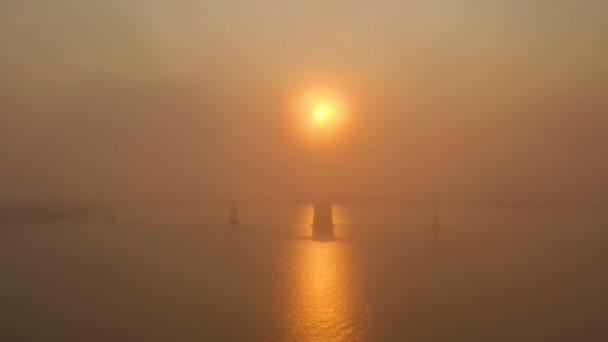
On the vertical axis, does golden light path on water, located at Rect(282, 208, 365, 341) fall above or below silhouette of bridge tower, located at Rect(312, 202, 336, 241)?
below

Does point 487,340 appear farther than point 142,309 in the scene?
No

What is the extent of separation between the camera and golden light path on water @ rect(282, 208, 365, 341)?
19.7m

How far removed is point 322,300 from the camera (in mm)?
25672

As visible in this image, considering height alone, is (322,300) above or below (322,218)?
below

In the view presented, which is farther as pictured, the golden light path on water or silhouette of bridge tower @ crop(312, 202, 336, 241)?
silhouette of bridge tower @ crop(312, 202, 336, 241)

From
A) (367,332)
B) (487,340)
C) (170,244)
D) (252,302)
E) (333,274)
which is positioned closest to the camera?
(487,340)

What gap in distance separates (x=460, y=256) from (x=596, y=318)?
22077 millimetres

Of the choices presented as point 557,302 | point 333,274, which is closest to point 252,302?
point 333,274

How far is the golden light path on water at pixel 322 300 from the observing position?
19703 millimetres

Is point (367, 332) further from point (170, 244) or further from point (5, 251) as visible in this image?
point (5, 251)

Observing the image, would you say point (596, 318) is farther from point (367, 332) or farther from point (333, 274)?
point (333, 274)

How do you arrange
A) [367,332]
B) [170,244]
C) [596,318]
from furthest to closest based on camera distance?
1. [170,244]
2. [596,318]
3. [367,332]

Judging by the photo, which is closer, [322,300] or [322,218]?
[322,300]

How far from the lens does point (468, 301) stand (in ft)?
82.3
